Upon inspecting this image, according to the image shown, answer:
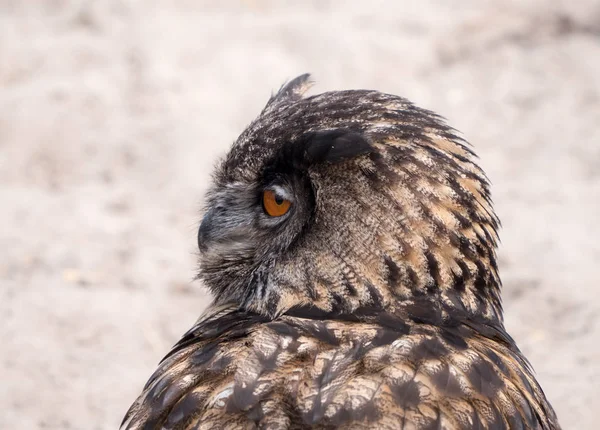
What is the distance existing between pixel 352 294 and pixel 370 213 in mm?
240

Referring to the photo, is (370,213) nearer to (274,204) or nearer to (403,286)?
(403,286)

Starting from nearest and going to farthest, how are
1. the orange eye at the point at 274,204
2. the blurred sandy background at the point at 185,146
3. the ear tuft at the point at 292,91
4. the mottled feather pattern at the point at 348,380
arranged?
the mottled feather pattern at the point at 348,380 < the orange eye at the point at 274,204 < the ear tuft at the point at 292,91 < the blurred sandy background at the point at 185,146

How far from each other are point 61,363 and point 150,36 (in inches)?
138

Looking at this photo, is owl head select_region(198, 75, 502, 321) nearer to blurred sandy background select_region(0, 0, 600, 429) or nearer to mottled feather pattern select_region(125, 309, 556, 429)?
mottled feather pattern select_region(125, 309, 556, 429)

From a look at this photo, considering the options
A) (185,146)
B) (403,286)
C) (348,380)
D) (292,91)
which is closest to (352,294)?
(403,286)

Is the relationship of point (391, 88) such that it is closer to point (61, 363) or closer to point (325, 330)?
point (61, 363)

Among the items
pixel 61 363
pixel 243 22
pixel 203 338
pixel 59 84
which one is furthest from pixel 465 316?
Result: pixel 243 22

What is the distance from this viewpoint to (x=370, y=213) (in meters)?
2.75

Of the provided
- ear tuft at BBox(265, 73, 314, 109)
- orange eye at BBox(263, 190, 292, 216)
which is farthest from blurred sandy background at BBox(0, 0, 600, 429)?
orange eye at BBox(263, 190, 292, 216)

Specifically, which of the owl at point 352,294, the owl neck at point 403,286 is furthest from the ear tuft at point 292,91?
the owl neck at point 403,286

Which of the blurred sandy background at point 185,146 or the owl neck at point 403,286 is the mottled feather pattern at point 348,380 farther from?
the blurred sandy background at point 185,146

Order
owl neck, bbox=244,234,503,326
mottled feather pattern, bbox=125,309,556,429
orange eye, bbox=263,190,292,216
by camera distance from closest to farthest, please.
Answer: mottled feather pattern, bbox=125,309,556,429, owl neck, bbox=244,234,503,326, orange eye, bbox=263,190,292,216

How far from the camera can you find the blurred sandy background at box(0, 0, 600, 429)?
16.1ft

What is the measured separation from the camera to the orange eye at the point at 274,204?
2947 millimetres
